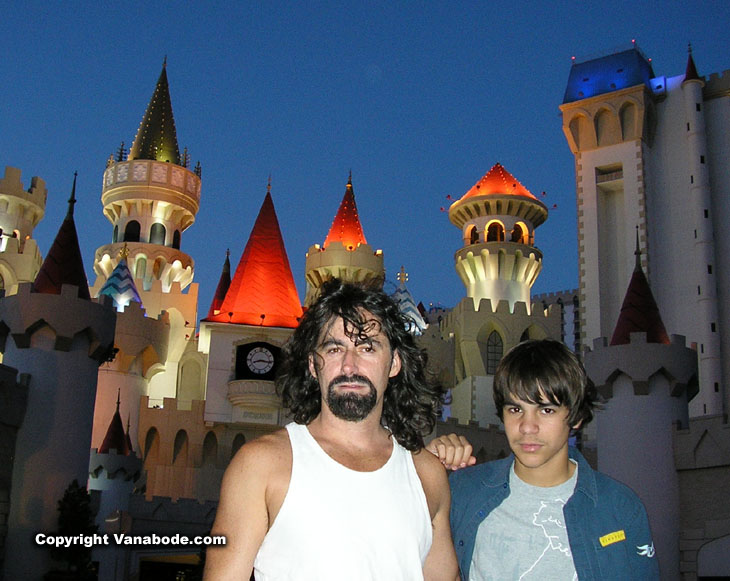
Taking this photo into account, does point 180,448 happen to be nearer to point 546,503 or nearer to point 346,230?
point 346,230

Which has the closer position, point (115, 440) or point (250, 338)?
point (115, 440)

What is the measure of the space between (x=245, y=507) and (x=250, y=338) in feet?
78.2

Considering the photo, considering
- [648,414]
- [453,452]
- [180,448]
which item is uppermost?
[648,414]

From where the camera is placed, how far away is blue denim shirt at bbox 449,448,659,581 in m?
3.32

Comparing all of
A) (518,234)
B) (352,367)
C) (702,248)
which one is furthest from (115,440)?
(352,367)

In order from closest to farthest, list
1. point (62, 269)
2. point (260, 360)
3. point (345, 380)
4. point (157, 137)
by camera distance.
Result: point (345, 380) → point (62, 269) → point (260, 360) → point (157, 137)

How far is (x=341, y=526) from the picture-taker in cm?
311

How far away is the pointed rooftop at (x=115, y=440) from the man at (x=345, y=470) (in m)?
21.3

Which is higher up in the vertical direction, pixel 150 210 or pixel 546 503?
pixel 150 210

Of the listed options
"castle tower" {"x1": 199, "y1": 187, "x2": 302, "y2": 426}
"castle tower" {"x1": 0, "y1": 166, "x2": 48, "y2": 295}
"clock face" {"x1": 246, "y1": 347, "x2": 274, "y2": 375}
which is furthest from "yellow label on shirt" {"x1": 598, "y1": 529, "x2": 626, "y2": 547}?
"castle tower" {"x1": 0, "y1": 166, "x2": 48, "y2": 295}

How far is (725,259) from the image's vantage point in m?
27.0

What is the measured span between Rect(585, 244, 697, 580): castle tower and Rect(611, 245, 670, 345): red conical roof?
0.08 feet

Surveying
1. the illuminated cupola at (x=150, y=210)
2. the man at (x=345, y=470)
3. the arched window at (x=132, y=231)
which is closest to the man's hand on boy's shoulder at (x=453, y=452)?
the man at (x=345, y=470)

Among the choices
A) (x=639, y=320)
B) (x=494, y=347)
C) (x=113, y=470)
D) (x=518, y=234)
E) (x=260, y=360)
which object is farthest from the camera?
(x=518, y=234)
